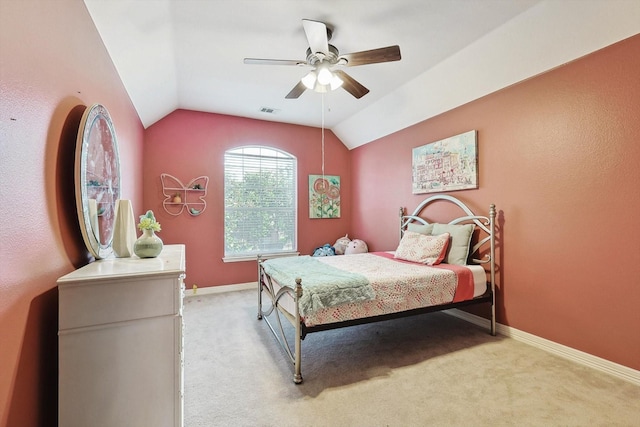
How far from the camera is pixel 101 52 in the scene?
1968 millimetres

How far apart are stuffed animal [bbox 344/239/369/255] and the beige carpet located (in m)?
1.94

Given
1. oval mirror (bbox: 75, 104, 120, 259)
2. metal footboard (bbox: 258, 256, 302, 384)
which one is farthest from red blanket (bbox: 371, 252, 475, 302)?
oval mirror (bbox: 75, 104, 120, 259)

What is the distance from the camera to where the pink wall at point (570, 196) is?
209 cm

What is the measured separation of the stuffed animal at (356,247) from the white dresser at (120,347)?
3605 mm

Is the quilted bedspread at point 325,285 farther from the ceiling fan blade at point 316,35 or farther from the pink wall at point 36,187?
the ceiling fan blade at point 316,35

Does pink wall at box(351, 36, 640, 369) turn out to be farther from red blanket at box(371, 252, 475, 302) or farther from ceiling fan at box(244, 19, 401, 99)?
ceiling fan at box(244, 19, 401, 99)

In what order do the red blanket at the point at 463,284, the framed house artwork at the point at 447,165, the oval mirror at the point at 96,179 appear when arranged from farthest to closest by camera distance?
the framed house artwork at the point at 447,165 < the red blanket at the point at 463,284 < the oval mirror at the point at 96,179

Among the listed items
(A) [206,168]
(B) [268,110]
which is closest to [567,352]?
(B) [268,110]

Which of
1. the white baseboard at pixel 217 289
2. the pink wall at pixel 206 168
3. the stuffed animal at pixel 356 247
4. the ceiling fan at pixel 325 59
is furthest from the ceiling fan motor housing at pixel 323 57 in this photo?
the white baseboard at pixel 217 289

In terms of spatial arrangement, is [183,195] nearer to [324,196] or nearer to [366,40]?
[324,196]

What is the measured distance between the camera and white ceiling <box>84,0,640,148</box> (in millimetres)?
2094

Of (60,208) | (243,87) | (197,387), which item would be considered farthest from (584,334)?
(243,87)

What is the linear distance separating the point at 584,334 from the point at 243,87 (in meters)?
4.27

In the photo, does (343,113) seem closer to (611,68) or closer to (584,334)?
(611,68)
